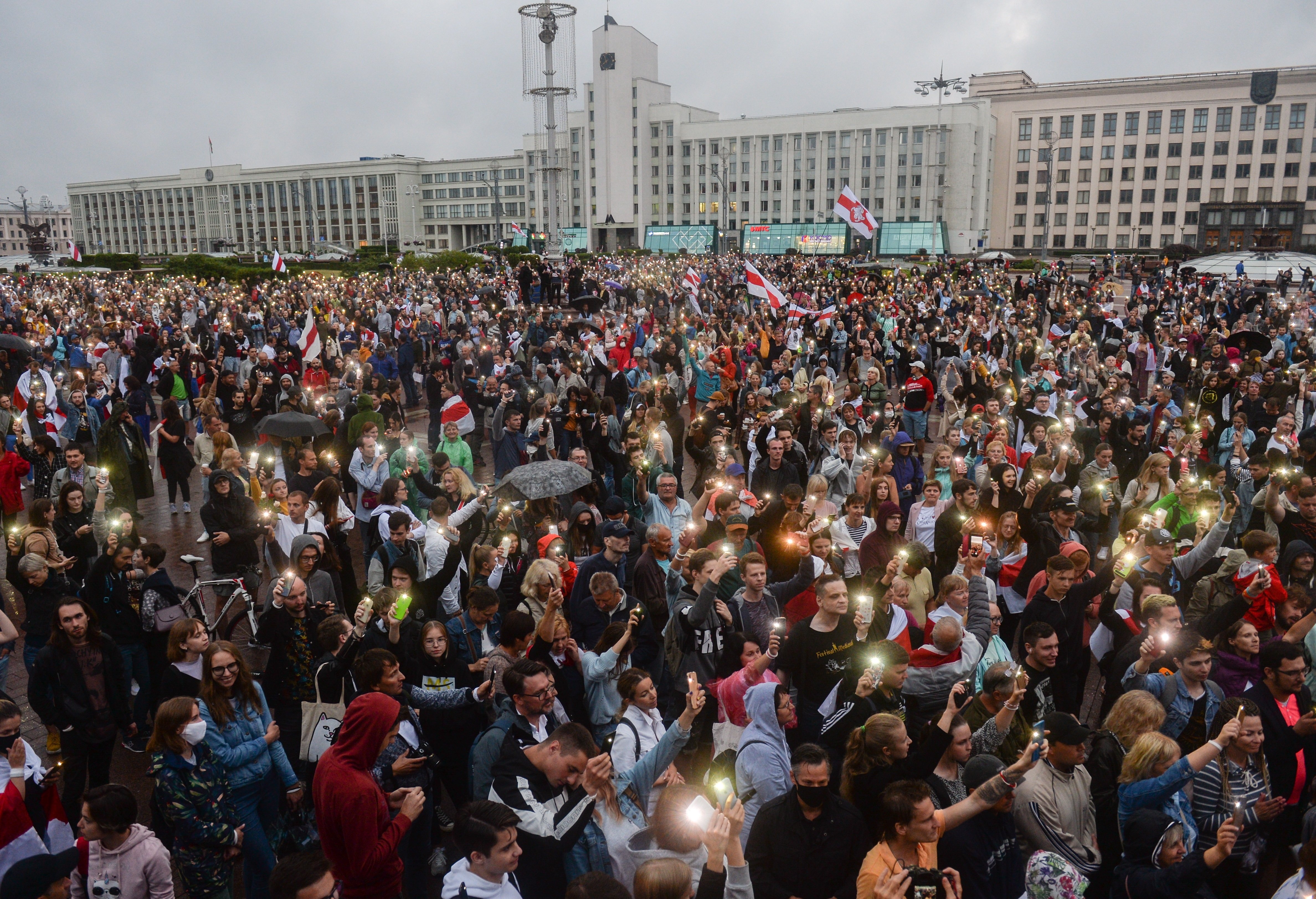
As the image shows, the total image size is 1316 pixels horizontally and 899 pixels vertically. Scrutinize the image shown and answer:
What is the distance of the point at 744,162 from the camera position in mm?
102688

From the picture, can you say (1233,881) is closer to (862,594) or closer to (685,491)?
(862,594)

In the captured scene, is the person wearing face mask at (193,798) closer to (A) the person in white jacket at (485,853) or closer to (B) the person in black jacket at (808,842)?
(A) the person in white jacket at (485,853)

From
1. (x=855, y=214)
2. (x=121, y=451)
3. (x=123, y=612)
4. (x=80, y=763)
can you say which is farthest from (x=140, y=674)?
(x=855, y=214)

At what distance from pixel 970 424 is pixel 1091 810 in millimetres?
6405

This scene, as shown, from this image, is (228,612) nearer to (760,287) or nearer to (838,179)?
(760,287)

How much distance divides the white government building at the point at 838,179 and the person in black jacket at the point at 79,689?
7323cm

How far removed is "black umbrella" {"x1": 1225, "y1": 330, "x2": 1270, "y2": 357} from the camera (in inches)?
660

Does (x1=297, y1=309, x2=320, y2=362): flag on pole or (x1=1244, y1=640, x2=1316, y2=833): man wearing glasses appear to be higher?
(x1=297, y1=309, x2=320, y2=362): flag on pole

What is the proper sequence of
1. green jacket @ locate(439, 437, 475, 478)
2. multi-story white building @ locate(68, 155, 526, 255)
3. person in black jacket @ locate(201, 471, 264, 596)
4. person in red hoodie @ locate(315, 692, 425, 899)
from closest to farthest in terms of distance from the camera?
person in red hoodie @ locate(315, 692, 425, 899)
person in black jacket @ locate(201, 471, 264, 596)
green jacket @ locate(439, 437, 475, 478)
multi-story white building @ locate(68, 155, 526, 255)

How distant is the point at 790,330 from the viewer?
778 inches

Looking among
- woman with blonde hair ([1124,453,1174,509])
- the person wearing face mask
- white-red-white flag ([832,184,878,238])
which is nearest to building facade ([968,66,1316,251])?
white-red-white flag ([832,184,878,238])

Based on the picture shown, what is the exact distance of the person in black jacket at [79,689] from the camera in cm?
479

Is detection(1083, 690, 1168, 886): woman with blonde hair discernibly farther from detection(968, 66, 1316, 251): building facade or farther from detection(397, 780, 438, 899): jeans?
detection(968, 66, 1316, 251): building facade

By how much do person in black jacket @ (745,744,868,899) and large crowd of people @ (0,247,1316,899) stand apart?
15mm
